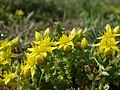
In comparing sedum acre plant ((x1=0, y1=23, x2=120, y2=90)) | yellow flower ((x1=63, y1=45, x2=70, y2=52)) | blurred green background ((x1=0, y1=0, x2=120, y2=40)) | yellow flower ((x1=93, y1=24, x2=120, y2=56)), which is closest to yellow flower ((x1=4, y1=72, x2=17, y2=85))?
sedum acre plant ((x1=0, y1=23, x2=120, y2=90))

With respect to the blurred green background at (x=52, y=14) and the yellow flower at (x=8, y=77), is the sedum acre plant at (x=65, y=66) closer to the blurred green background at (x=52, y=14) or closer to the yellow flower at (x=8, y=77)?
the yellow flower at (x=8, y=77)

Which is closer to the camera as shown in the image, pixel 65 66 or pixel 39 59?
pixel 39 59

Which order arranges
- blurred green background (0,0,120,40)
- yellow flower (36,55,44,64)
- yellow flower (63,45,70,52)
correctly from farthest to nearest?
blurred green background (0,0,120,40) → yellow flower (63,45,70,52) → yellow flower (36,55,44,64)

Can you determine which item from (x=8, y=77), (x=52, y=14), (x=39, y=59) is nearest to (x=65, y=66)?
(x=39, y=59)

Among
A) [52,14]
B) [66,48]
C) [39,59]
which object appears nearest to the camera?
[39,59]

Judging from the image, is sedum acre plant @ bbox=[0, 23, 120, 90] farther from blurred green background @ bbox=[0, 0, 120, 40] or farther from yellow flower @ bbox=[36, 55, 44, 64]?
blurred green background @ bbox=[0, 0, 120, 40]

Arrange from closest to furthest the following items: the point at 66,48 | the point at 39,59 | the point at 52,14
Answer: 1. the point at 39,59
2. the point at 66,48
3. the point at 52,14

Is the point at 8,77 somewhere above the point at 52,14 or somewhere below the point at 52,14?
below

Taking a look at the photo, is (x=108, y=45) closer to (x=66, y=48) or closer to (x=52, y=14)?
(x=66, y=48)
